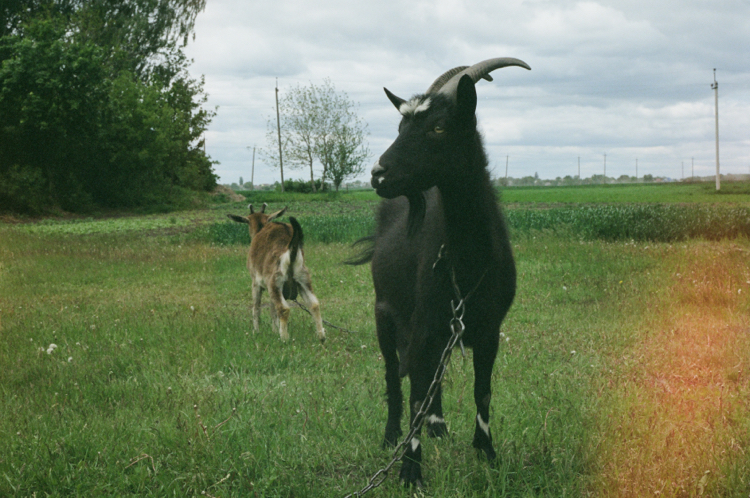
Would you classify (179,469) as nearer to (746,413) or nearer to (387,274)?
(387,274)

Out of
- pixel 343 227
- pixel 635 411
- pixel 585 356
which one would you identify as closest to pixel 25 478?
pixel 635 411

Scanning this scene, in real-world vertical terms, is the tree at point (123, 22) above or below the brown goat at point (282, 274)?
above

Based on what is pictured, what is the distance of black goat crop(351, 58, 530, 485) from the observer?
127 inches

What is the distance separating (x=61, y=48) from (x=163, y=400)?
97.9 feet

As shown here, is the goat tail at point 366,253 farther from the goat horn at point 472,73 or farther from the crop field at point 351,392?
the goat horn at point 472,73

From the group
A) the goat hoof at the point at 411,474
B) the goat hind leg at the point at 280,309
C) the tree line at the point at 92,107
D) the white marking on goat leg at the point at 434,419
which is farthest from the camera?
the tree line at the point at 92,107

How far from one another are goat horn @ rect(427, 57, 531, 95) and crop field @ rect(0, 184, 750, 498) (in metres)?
2.22

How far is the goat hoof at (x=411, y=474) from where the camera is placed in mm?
3438

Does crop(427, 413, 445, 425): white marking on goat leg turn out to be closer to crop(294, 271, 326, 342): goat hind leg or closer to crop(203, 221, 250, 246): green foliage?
crop(294, 271, 326, 342): goat hind leg

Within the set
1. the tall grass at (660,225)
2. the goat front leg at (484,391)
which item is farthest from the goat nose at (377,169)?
the tall grass at (660,225)

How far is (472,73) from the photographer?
3359mm

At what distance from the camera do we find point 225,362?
19.3ft

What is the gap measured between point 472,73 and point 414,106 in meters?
0.39

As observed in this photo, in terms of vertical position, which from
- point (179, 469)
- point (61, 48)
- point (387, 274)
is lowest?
point (179, 469)
